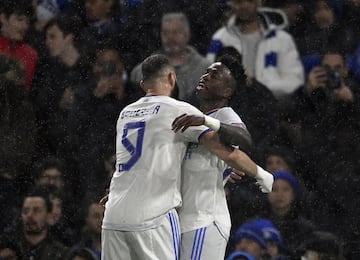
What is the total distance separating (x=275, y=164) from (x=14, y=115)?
7.87ft

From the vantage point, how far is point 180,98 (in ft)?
33.2

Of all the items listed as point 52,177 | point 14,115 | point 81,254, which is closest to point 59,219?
point 52,177

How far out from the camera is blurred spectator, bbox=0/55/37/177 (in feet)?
34.7

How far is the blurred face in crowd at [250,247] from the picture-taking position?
30.5 feet

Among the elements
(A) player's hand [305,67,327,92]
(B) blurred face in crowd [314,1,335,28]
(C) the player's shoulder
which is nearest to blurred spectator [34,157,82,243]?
(A) player's hand [305,67,327,92]

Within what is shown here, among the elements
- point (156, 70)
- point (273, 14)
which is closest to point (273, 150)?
point (273, 14)

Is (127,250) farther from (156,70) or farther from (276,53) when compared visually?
(276,53)

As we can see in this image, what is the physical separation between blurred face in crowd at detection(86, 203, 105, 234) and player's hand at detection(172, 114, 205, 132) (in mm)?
3168

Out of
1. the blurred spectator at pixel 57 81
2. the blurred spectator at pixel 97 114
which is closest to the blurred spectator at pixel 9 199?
the blurred spectator at pixel 57 81

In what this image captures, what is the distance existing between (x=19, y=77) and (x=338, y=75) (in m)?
2.81

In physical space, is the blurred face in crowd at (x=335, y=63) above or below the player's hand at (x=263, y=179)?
below

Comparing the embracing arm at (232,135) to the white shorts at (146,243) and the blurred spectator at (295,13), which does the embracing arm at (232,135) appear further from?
the blurred spectator at (295,13)

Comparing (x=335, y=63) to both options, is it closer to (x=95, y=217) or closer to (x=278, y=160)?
(x=278, y=160)

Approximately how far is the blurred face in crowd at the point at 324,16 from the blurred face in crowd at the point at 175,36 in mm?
1192
